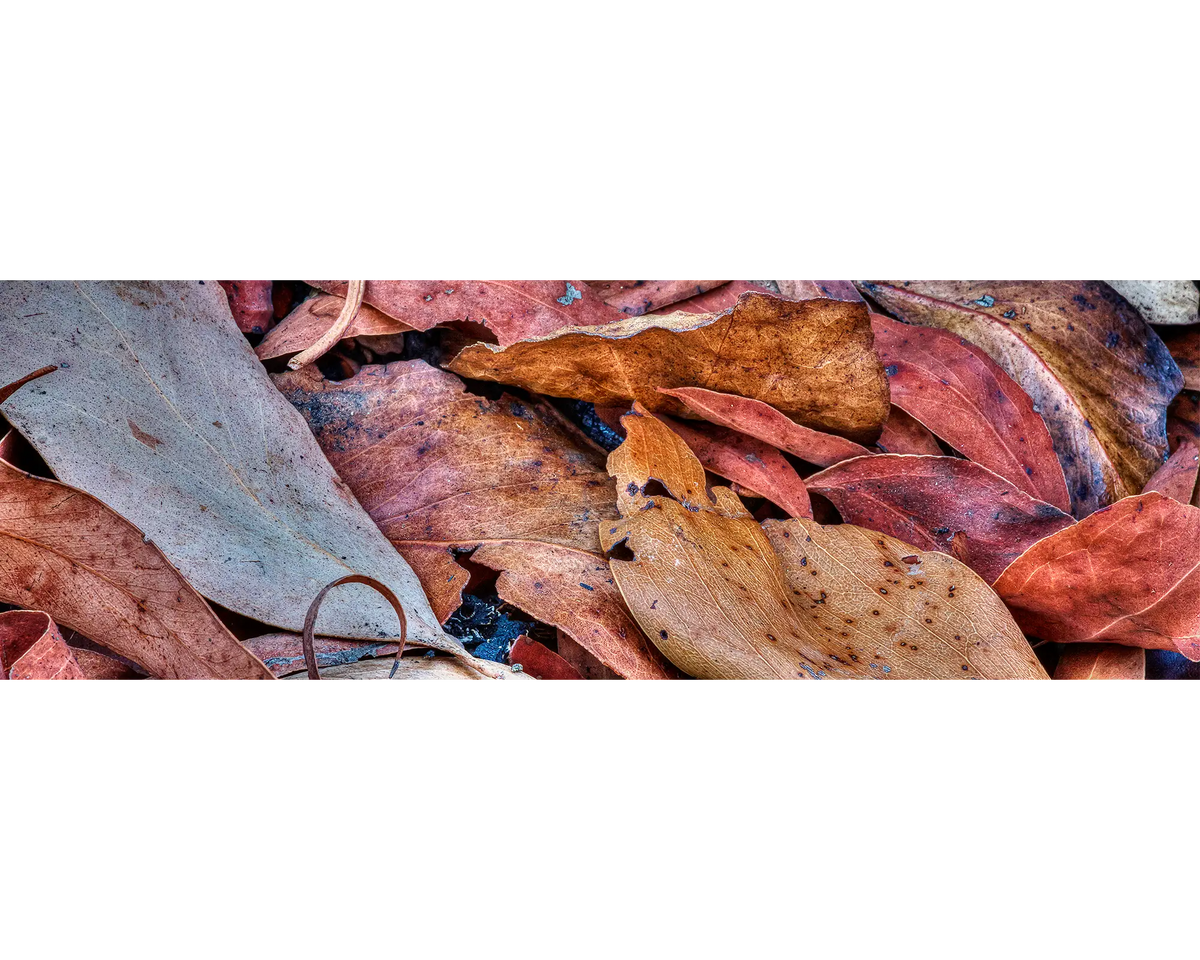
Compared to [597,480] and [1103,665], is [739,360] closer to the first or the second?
[597,480]

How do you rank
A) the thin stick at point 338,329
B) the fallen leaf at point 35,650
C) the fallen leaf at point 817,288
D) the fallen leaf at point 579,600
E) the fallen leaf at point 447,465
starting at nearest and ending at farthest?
1. the fallen leaf at point 35,650
2. the fallen leaf at point 579,600
3. the fallen leaf at point 447,465
4. the thin stick at point 338,329
5. the fallen leaf at point 817,288

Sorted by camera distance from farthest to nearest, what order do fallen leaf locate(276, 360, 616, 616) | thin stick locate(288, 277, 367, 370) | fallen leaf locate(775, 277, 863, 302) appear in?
fallen leaf locate(775, 277, 863, 302)
thin stick locate(288, 277, 367, 370)
fallen leaf locate(276, 360, 616, 616)

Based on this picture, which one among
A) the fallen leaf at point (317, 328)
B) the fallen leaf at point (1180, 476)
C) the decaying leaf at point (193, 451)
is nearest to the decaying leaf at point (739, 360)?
the fallen leaf at point (317, 328)

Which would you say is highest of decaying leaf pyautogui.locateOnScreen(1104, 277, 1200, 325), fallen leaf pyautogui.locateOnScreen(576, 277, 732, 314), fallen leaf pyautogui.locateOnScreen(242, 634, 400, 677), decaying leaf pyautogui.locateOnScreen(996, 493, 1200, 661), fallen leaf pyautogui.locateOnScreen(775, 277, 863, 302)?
decaying leaf pyautogui.locateOnScreen(1104, 277, 1200, 325)

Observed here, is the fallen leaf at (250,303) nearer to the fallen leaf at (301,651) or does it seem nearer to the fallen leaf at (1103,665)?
the fallen leaf at (301,651)

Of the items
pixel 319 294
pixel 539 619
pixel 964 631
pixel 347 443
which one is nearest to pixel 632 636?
pixel 539 619

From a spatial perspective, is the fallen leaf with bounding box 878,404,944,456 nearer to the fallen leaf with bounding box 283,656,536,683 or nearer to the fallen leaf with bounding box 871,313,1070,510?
the fallen leaf with bounding box 871,313,1070,510

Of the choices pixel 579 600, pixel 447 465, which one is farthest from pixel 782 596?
pixel 447 465

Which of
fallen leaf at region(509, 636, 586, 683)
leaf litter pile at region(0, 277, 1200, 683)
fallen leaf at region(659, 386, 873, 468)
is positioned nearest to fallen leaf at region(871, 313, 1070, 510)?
leaf litter pile at region(0, 277, 1200, 683)
